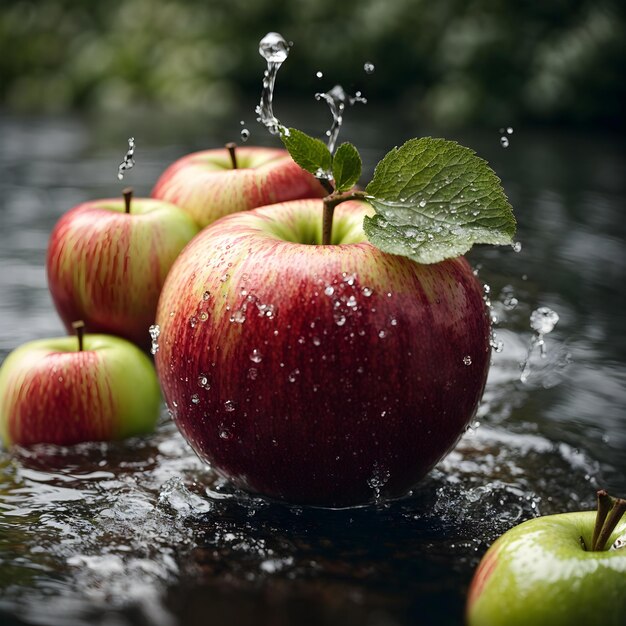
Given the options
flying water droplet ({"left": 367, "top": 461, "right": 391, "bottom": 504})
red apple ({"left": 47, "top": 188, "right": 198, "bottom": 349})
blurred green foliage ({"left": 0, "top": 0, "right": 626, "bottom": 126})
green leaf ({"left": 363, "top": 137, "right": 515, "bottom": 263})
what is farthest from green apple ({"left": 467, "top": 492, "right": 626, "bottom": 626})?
blurred green foliage ({"left": 0, "top": 0, "right": 626, "bottom": 126})

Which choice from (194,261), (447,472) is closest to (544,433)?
(447,472)

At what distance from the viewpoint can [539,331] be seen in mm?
2137

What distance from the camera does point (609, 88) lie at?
5.85m

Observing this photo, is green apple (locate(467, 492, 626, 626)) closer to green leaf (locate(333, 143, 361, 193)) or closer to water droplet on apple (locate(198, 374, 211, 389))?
water droplet on apple (locate(198, 374, 211, 389))

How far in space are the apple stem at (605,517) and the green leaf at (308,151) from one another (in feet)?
2.01

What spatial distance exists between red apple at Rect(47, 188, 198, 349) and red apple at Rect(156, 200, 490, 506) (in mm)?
346

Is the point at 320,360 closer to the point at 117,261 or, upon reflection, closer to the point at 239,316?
the point at 239,316

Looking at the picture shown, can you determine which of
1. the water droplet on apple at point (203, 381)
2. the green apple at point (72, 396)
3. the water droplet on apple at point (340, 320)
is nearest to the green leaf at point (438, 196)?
the water droplet on apple at point (340, 320)

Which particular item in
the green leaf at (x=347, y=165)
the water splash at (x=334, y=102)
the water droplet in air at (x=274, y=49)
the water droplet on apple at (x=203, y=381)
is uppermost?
the water droplet in air at (x=274, y=49)

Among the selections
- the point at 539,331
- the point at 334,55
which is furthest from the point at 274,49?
the point at 334,55

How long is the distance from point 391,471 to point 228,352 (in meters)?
0.29

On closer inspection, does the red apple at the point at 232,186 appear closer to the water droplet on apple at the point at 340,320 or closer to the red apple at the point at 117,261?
the red apple at the point at 117,261

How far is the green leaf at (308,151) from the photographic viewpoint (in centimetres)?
135

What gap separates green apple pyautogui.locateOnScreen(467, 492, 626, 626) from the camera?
38.2 inches
